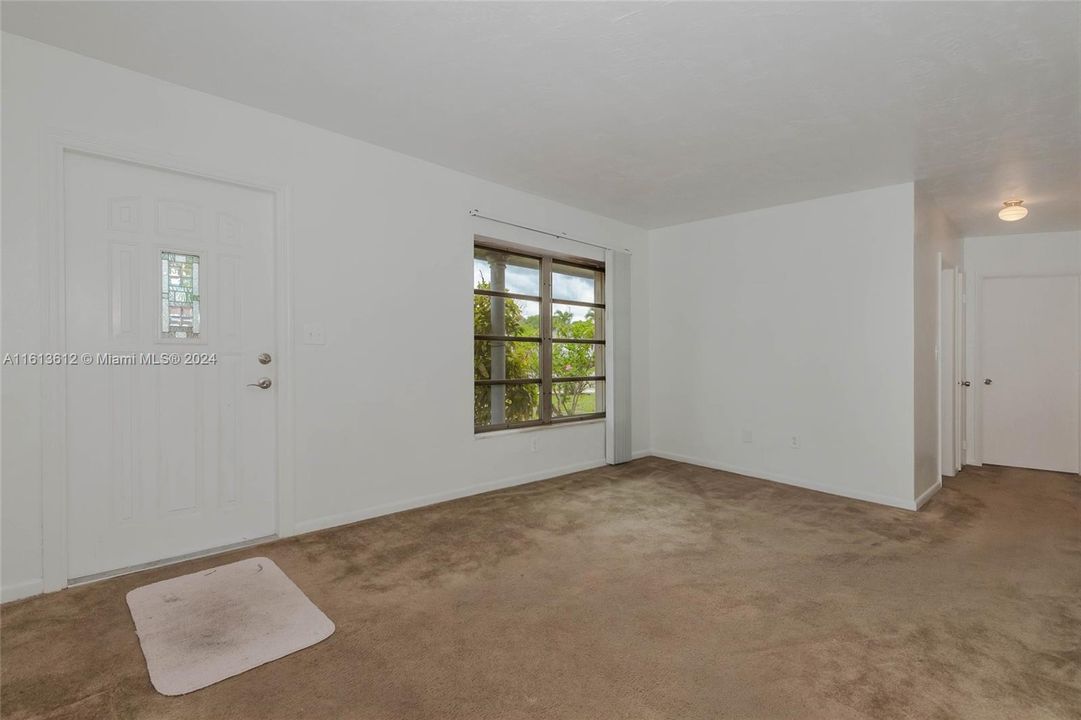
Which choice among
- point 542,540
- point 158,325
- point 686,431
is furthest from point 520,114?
point 686,431

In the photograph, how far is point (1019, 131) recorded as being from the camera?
125 inches

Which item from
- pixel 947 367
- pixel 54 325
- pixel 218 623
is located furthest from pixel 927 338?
pixel 54 325

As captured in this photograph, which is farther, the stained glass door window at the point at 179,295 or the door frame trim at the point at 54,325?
the stained glass door window at the point at 179,295

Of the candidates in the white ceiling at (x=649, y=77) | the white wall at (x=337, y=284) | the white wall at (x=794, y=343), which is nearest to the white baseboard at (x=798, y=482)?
the white wall at (x=794, y=343)

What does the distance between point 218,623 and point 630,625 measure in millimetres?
1806

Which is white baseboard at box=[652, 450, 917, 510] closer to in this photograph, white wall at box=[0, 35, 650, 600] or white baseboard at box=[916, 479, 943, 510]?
white baseboard at box=[916, 479, 943, 510]

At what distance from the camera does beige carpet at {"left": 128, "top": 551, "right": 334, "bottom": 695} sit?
193cm

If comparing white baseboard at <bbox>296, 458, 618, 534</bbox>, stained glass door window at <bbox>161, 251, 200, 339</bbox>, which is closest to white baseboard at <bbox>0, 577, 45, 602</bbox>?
white baseboard at <bbox>296, 458, 618, 534</bbox>

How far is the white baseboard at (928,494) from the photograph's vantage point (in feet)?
13.7

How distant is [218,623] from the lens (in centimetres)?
223

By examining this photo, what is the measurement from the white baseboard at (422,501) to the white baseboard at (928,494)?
2.83 meters

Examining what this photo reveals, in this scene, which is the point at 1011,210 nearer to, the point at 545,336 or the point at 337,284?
the point at 545,336

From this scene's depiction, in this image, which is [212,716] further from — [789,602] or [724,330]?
[724,330]

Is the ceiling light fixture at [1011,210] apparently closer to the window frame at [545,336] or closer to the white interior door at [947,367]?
the white interior door at [947,367]
